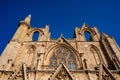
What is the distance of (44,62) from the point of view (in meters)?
17.4

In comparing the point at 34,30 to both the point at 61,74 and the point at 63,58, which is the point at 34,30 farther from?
the point at 61,74

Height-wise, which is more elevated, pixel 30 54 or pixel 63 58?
pixel 30 54

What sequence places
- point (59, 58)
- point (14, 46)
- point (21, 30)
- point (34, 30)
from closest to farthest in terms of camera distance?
point (59, 58)
point (14, 46)
point (21, 30)
point (34, 30)

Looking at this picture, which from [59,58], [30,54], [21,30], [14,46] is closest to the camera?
[59,58]

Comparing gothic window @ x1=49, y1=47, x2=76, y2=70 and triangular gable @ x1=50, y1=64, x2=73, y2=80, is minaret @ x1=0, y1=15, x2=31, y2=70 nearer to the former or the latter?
gothic window @ x1=49, y1=47, x2=76, y2=70

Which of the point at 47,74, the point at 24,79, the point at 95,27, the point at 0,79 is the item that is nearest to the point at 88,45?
the point at 95,27

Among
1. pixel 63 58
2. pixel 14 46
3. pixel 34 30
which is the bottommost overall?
pixel 63 58

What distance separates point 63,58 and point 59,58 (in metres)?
0.48

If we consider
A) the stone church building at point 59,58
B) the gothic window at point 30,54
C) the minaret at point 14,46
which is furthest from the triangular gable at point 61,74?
the minaret at point 14,46

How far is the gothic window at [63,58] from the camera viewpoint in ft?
56.9

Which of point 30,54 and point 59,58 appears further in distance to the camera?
point 30,54

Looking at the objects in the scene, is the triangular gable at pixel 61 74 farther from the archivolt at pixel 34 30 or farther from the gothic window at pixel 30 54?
the archivolt at pixel 34 30

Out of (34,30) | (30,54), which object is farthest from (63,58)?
(34,30)

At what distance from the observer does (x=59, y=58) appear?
1817 cm
